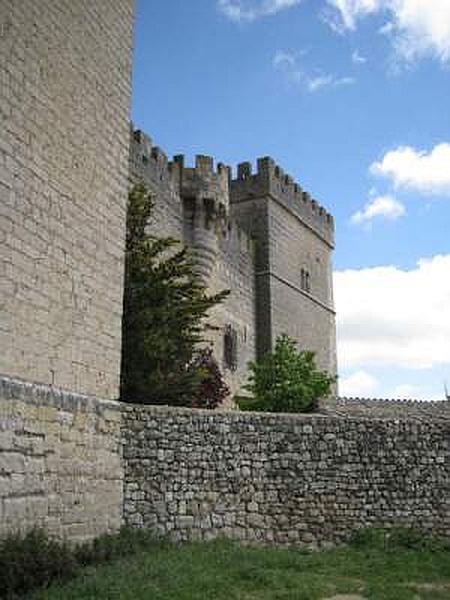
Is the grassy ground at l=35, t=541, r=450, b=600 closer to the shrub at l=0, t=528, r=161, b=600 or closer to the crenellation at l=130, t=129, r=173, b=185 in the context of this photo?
the shrub at l=0, t=528, r=161, b=600

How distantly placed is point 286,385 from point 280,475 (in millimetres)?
8676

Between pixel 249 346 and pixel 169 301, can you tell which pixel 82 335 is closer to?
pixel 169 301

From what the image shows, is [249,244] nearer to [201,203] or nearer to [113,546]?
[201,203]

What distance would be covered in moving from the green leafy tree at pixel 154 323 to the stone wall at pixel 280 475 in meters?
2.57

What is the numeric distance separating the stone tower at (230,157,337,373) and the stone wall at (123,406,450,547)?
47.2 feet

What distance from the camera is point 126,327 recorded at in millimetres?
13148

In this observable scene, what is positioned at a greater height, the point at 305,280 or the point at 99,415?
the point at 305,280

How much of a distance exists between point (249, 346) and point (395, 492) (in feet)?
46.5

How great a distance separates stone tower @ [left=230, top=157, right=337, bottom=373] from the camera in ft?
86.5

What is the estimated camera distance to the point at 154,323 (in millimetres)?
13336

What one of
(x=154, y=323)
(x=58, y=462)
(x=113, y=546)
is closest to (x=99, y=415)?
(x=58, y=462)

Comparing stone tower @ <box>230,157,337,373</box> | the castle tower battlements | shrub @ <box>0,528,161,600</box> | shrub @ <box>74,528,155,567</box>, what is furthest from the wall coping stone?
the castle tower battlements

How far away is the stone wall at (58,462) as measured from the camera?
7672 mm

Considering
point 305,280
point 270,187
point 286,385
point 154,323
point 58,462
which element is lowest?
point 58,462
